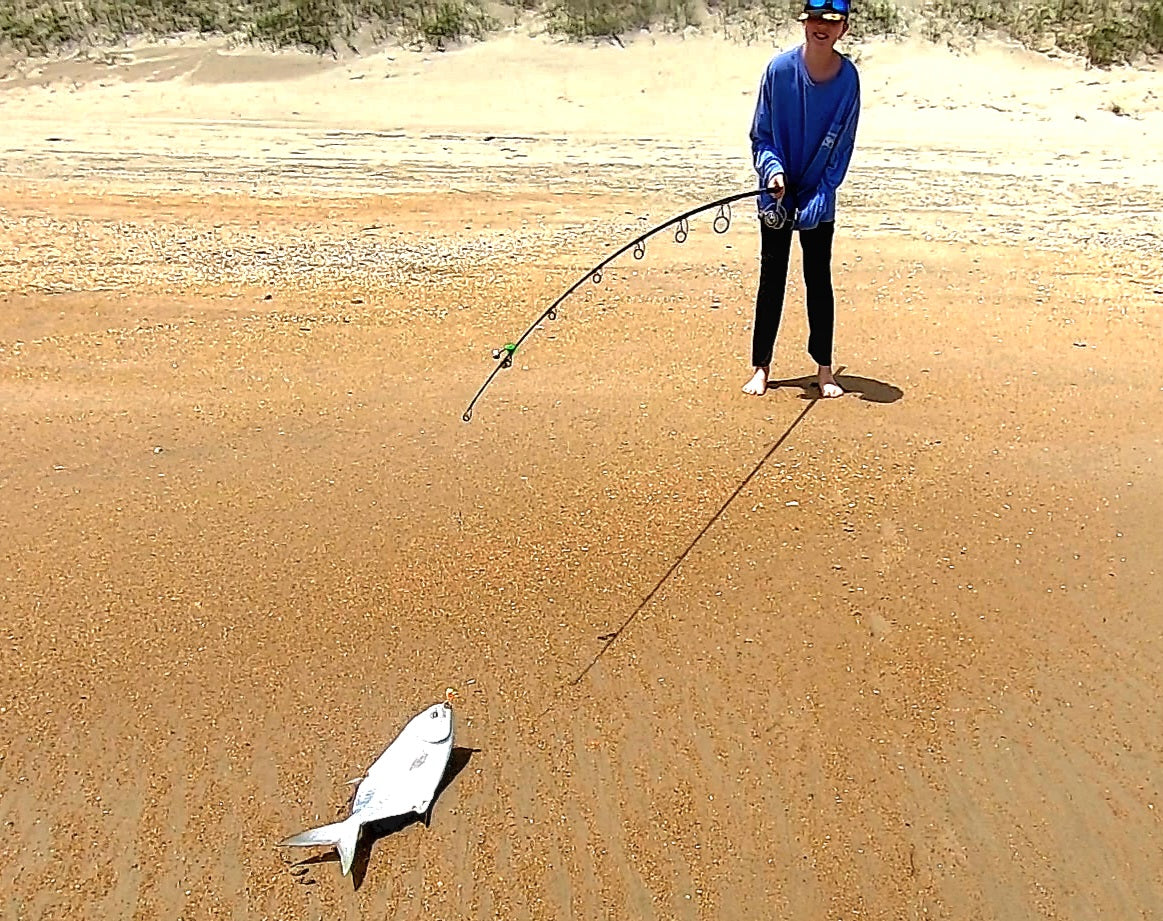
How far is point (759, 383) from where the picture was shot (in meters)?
4.32

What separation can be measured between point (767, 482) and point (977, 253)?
385 cm

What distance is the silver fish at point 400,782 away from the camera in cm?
234

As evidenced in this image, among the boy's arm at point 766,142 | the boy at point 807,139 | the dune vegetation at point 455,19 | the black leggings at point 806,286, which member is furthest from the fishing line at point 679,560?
the dune vegetation at point 455,19

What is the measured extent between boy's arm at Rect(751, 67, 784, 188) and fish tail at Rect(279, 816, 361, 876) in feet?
7.88

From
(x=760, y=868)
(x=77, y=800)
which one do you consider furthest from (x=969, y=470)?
(x=77, y=800)

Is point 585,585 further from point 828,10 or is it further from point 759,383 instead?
point 828,10

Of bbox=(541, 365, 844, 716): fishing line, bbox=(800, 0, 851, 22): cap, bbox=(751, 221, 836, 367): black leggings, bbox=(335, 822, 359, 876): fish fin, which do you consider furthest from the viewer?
bbox=(751, 221, 836, 367): black leggings

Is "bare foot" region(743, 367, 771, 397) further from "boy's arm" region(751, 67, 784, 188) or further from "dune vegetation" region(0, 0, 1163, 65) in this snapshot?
"dune vegetation" region(0, 0, 1163, 65)

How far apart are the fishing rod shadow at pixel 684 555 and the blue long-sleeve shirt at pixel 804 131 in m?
0.70

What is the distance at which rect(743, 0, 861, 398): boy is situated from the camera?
3578 mm

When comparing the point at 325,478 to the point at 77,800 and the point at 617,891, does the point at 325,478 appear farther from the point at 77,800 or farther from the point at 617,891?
the point at 617,891

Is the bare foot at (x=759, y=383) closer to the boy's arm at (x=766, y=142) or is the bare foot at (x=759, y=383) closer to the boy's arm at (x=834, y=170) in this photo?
the boy's arm at (x=834, y=170)

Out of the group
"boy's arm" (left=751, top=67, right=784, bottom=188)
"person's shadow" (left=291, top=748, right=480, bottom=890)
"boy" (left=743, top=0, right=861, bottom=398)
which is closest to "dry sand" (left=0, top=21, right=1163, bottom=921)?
"person's shadow" (left=291, top=748, right=480, bottom=890)

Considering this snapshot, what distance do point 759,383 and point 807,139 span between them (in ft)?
3.13
